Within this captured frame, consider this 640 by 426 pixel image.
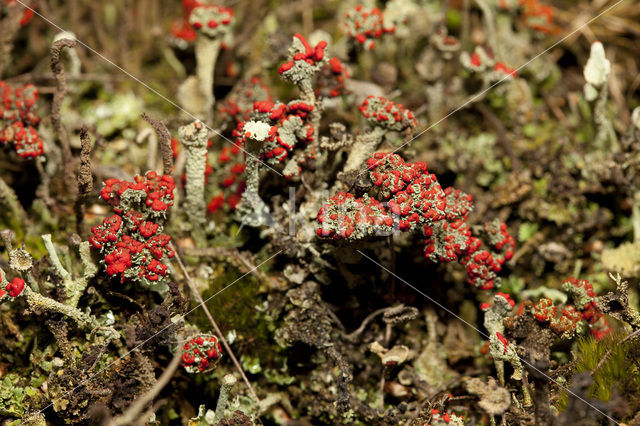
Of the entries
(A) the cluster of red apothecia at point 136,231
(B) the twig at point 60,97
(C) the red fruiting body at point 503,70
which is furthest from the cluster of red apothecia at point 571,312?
(B) the twig at point 60,97

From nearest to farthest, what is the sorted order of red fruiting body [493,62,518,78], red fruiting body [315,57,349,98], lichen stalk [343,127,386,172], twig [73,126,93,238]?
1. twig [73,126,93,238]
2. lichen stalk [343,127,386,172]
3. red fruiting body [315,57,349,98]
4. red fruiting body [493,62,518,78]

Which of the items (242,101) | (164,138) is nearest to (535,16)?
(242,101)

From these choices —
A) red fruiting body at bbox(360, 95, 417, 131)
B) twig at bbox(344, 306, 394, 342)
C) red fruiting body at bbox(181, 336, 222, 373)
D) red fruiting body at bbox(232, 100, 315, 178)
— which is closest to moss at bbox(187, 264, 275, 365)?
A: red fruiting body at bbox(181, 336, 222, 373)

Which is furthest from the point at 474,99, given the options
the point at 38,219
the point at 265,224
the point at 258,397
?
the point at 38,219

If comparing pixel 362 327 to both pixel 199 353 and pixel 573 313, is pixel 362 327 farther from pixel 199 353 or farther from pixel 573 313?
pixel 573 313

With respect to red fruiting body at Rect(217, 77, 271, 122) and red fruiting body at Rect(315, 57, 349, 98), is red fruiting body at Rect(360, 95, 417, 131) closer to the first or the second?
red fruiting body at Rect(315, 57, 349, 98)

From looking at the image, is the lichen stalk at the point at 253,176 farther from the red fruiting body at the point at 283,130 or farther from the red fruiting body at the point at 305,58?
the red fruiting body at the point at 305,58

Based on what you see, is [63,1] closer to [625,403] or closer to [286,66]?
[286,66]
